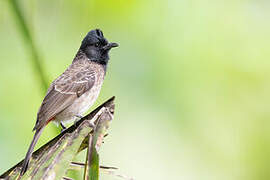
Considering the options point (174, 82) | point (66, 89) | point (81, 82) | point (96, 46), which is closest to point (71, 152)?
point (174, 82)

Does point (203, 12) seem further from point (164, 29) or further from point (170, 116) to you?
point (170, 116)

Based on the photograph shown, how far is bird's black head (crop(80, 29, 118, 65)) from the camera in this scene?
11.9ft

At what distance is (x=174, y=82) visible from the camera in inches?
126

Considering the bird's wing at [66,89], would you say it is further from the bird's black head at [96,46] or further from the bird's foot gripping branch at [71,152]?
the bird's foot gripping branch at [71,152]

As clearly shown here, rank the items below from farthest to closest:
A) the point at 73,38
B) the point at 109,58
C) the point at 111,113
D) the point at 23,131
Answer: the point at 109,58 → the point at 73,38 → the point at 23,131 → the point at 111,113

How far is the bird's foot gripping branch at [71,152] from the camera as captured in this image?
131cm

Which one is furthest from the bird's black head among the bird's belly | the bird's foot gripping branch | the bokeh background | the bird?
the bird's foot gripping branch

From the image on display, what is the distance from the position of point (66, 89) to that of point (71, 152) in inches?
79.1

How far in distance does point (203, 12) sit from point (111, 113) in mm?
1918

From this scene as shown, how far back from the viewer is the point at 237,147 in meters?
3.25

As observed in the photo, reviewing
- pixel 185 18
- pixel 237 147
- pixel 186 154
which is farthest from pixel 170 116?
pixel 185 18

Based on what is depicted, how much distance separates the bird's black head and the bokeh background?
0.47 feet

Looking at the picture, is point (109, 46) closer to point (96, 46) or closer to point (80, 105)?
point (96, 46)

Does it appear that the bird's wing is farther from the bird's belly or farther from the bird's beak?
the bird's beak
